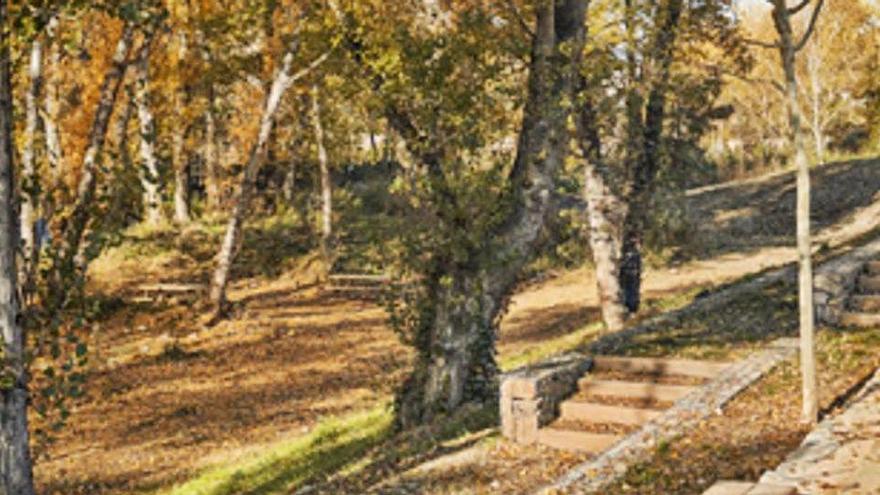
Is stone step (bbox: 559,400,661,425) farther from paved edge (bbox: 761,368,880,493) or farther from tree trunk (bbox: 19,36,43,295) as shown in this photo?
tree trunk (bbox: 19,36,43,295)

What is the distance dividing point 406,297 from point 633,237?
7.83 meters

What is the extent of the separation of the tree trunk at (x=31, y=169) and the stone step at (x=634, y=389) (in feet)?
24.2

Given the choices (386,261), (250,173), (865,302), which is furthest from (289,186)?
(865,302)

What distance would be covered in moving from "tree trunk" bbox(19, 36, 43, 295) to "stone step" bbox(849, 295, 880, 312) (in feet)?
42.1

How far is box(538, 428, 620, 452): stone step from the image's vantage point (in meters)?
11.4

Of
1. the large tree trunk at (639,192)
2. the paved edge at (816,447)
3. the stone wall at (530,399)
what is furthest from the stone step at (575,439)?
the large tree trunk at (639,192)

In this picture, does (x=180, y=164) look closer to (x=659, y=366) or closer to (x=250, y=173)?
(x=250, y=173)

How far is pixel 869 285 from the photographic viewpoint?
53.6ft

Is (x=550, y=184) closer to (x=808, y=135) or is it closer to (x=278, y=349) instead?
(x=278, y=349)

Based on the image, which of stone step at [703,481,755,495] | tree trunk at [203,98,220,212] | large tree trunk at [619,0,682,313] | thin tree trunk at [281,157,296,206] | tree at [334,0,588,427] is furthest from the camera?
Answer: thin tree trunk at [281,157,296,206]

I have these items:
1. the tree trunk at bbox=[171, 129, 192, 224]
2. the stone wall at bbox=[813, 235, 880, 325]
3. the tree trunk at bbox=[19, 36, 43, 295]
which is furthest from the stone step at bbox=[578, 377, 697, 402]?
the tree trunk at bbox=[171, 129, 192, 224]

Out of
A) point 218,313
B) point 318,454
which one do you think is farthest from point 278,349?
point 318,454

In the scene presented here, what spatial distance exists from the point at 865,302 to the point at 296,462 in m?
9.81

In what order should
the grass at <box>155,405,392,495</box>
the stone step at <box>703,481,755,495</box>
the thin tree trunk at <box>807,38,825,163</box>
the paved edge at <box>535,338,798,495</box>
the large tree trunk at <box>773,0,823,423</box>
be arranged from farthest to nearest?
the thin tree trunk at <box>807,38,825,163</box>, the grass at <box>155,405,392,495</box>, the large tree trunk at <box>773,0,823,423</box>, the paved edge at <box>535,338,798,495</box>, the stone step at <box>703,481,755,495</box>
